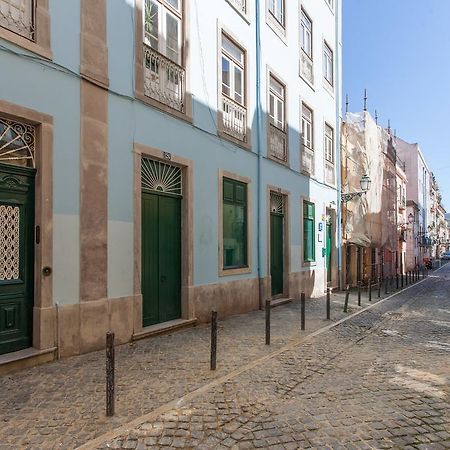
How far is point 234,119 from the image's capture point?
417 inches

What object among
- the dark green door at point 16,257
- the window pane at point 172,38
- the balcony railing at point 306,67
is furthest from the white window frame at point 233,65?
the dark green door at point 16,257

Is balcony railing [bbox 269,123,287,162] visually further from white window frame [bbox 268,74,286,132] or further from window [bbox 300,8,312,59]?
window [bbox 300,8,312,59]

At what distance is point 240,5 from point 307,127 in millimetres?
5518

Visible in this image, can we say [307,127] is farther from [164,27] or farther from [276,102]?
[164,27]

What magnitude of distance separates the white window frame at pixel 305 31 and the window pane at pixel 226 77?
534 cm

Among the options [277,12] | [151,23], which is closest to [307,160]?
[277,12]

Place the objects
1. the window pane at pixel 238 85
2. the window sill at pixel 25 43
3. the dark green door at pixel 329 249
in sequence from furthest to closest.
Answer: the dark green door at pixel 329 249, the window pane at pixel 238 85, the window sill at pixel 25 43

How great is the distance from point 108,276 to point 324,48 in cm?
1395

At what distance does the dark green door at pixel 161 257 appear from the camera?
784cm

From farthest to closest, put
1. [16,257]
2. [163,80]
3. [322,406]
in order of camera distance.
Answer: [163,80] < [16,257] < [322,406]

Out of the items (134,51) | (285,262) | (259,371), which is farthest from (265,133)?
(259,371)

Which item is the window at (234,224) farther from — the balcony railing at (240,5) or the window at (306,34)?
the window at (306,34)

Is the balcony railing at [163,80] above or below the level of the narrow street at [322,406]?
above

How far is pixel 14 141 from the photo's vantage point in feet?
19.0
